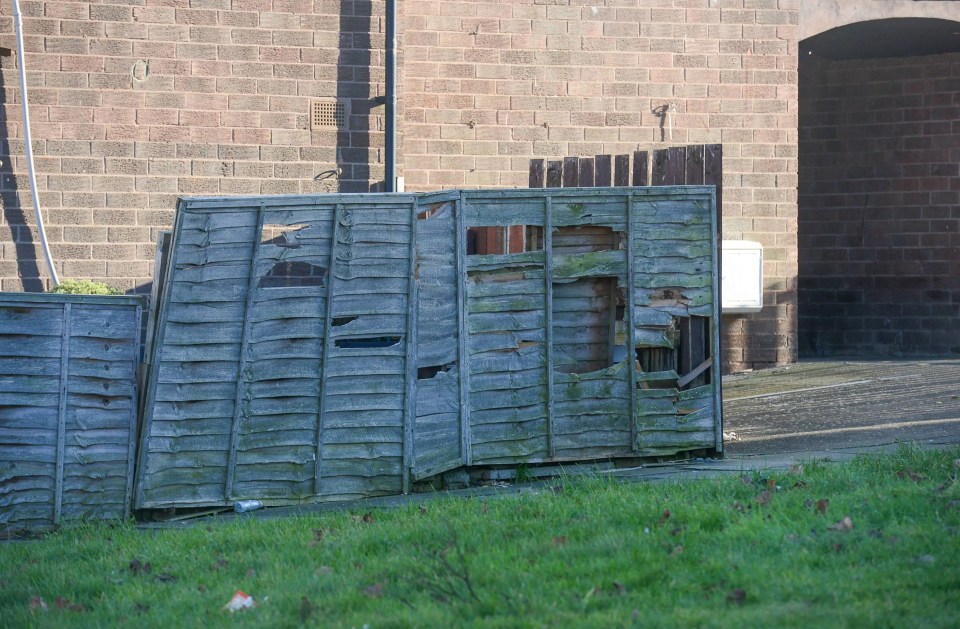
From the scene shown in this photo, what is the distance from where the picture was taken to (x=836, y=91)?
55.3 feet

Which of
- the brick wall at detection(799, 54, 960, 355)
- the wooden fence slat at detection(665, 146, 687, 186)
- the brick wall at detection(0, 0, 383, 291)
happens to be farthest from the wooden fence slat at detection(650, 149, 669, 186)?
the brick wall at detection(799, 54, 960, 355)

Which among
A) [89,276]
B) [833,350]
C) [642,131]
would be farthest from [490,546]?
[833,350]

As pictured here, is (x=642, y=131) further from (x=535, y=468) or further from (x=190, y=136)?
(x=535, y=468)

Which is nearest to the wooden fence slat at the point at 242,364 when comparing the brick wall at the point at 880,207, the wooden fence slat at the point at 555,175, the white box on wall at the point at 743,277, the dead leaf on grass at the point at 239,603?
the dead leaf on grass at the point at 239,603

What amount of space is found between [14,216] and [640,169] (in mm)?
7018

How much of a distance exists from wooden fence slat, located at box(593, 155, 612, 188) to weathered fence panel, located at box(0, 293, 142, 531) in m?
4.09

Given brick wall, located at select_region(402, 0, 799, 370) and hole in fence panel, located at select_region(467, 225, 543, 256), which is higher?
brick wall, located at select_region(402, 0, 799, 370)

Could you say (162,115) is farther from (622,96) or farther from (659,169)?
(659,169)

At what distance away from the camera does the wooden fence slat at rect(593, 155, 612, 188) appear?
32.1 feet

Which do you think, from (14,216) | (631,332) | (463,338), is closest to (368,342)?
(463,338)

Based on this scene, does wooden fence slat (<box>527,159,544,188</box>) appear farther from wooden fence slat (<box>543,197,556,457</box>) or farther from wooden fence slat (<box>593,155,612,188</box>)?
wooden fence slat (<box>543,197,556,457</box>)

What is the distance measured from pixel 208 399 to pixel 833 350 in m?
11.4

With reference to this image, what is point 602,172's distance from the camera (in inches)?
385

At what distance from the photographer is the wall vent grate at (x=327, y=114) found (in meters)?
12.8
